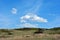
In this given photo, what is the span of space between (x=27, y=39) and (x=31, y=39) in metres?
1.17

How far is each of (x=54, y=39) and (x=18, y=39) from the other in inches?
358

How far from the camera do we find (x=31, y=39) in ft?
141

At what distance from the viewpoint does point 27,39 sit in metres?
43.6

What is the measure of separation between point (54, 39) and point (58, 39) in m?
1.13

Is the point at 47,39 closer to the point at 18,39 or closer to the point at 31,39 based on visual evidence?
the point at 31,39

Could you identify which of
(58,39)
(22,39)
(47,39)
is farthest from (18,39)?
(58,39)

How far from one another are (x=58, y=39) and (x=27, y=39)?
25.6 ft

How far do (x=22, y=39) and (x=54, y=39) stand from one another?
8.07 m

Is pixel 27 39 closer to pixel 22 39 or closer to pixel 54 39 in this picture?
pixel 22 39

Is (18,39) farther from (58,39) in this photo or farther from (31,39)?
(58,39)

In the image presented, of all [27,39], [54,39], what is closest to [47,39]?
[54,39]

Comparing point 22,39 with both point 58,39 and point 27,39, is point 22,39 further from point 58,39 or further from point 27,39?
point 58,39

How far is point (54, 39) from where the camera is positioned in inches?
1694

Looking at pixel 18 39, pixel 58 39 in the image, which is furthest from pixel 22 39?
pixel 58 39
